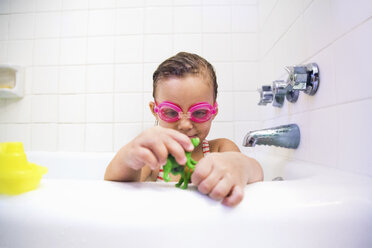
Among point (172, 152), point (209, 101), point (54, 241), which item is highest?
point (209, 101)

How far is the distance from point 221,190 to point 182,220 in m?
0.08

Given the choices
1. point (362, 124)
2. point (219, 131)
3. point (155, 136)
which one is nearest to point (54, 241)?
point (155, 136)

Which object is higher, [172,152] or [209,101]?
[209,101]

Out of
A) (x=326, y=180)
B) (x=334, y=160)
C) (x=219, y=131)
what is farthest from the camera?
(x=219, y=131)

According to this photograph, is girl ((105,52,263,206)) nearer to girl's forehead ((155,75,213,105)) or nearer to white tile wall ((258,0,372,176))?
girl's forehead ((155,75,213,105))

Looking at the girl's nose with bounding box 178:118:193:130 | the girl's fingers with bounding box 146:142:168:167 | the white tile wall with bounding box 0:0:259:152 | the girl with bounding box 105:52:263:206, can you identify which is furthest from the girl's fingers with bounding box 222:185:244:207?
the white tile wall with bounding box 0:0:259:152

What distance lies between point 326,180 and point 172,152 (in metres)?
0.33

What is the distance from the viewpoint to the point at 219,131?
1.47 meters

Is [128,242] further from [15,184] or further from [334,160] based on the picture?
[334,160]

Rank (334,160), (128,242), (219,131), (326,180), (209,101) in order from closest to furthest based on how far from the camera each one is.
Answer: (128,242)
(326,180)
(334,160)
(209,101)
(219,131)

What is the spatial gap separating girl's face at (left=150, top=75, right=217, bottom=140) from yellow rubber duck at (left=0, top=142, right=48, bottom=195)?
47 cm

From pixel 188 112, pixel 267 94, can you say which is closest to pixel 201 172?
pixel 188 112

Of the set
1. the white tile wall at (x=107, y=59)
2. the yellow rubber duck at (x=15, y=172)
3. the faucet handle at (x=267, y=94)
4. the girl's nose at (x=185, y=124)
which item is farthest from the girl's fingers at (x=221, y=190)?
the white tile wall at (x=107, y=59)

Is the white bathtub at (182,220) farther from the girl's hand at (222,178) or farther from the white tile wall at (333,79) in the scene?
the white tile wall at (333,79)
